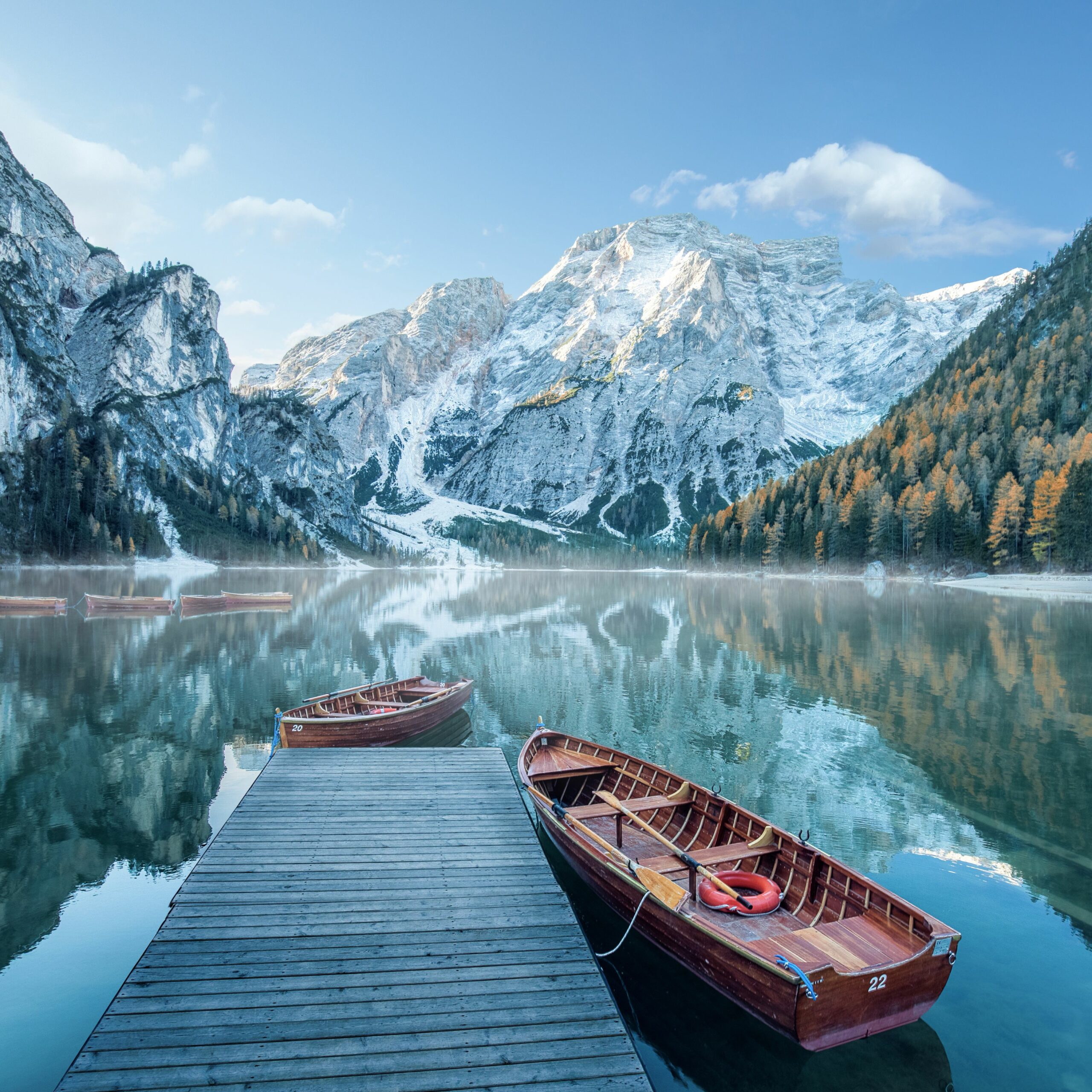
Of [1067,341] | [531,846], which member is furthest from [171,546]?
[1067,341]

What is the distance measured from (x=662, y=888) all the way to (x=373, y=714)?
48.6 ft

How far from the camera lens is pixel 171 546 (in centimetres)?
18612

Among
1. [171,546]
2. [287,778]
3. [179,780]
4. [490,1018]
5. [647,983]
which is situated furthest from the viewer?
[171,546]

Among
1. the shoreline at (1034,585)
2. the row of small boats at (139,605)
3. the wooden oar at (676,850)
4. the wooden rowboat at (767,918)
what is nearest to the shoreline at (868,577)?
the shoreline at (1034,585)

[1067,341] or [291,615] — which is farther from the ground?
[1067,341]

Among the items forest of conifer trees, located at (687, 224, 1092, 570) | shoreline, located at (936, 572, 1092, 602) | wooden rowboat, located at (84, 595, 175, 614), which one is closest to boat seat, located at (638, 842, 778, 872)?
wooden rowboat, located at (84, 595, 175, 614)

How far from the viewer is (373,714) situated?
921 inches

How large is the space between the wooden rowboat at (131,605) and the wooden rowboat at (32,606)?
2.69 m

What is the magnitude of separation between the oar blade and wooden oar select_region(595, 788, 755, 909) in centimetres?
45

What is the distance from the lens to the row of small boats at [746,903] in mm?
8812

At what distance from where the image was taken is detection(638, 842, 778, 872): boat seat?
12.1m

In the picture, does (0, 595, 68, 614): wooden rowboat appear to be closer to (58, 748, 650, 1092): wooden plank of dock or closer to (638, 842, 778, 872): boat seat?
(58, 748, 650, 1092): wooden plank of dock

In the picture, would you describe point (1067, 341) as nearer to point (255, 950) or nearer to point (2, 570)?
point (255, 950)

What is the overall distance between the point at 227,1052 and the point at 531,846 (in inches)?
289
